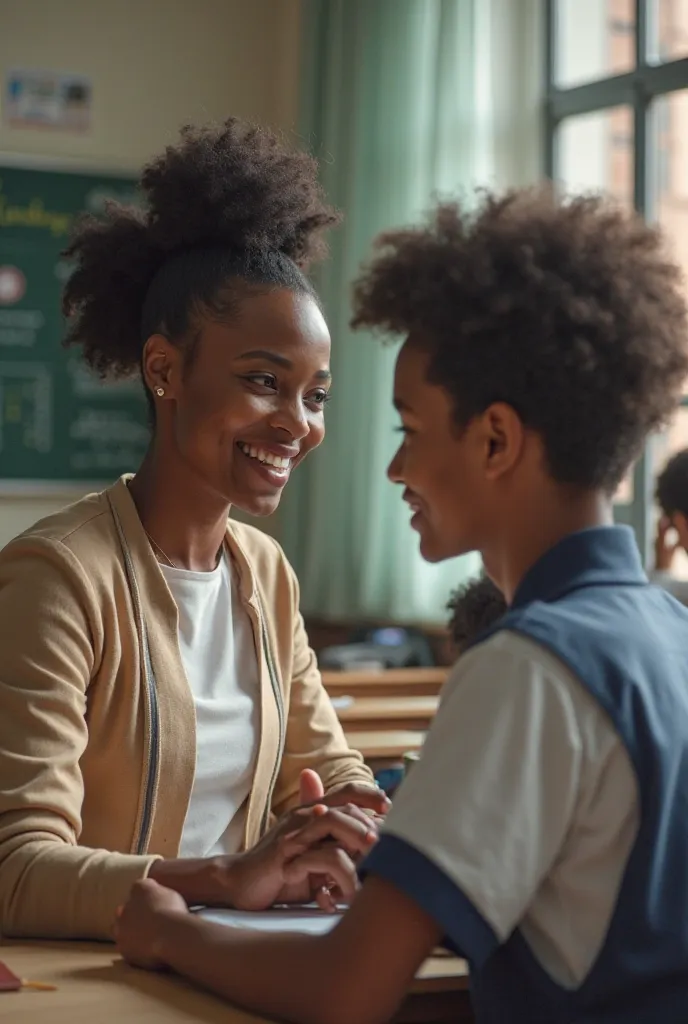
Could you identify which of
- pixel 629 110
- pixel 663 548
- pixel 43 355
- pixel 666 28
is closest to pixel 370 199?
pixel 629 110

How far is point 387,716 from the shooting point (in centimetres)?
321

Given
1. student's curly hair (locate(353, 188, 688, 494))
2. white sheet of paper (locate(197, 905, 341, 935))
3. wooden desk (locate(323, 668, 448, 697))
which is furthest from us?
wooden desk (locate(323, 668, 448, 697))

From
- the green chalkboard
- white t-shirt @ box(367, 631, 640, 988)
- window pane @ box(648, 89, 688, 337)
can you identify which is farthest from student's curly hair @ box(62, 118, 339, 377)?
the green chalkboard

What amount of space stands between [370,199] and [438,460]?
4.14 meters

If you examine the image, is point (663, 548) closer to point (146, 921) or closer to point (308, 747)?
point (308, 747)

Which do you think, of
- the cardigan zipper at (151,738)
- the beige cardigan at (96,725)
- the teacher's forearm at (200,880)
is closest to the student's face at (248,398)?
the beige cardigan at (96,725)

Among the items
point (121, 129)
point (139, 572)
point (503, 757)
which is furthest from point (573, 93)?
point (503, 757)

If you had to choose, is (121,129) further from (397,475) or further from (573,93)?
(397,475)

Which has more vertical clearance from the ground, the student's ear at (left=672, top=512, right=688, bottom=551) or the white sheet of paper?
the student's ear at (left=672, top=512, right=688, bottom=551)

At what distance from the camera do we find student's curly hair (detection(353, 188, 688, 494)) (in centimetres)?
108

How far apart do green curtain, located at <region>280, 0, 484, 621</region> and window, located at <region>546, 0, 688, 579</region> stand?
1.01 feet

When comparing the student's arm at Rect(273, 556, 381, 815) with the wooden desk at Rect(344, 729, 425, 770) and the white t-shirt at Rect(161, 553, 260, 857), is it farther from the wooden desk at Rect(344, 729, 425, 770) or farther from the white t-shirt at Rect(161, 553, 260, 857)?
the wooden desk at Rect(344, 729, 425, 770)

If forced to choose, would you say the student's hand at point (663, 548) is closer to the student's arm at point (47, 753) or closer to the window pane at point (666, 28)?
the window pane at point (666, 28)

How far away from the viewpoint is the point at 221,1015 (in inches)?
45.2
